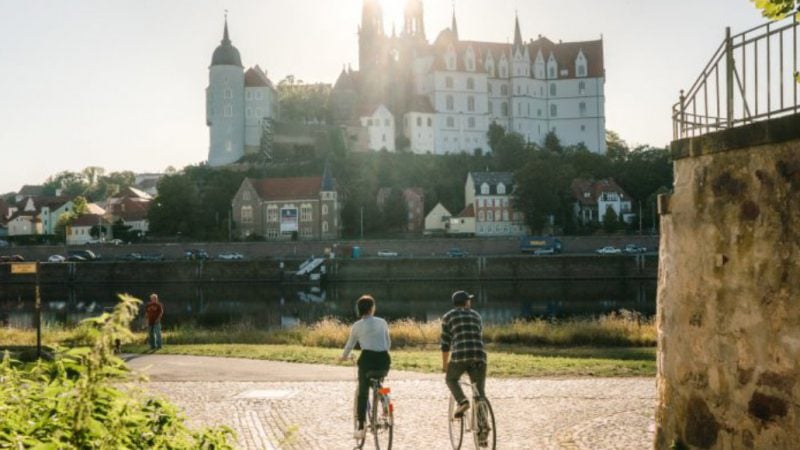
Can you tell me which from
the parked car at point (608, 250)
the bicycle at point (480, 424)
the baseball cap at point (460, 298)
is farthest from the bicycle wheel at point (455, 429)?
the parked car at point (608, 250)

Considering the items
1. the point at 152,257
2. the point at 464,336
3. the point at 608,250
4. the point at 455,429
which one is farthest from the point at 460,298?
the point at 152,257

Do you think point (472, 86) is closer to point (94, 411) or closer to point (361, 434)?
point (361, 434)

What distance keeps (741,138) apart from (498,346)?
17.2m

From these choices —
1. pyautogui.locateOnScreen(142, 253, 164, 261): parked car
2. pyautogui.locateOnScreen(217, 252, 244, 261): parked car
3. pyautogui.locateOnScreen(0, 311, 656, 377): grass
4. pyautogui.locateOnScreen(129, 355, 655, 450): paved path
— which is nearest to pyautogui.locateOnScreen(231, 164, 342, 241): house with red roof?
pyautogui.locateOnScreen(217, 252, 244, 261): parked car

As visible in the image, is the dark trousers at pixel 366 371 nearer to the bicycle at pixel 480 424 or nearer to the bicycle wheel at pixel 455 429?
the bicycle wheel at pixel 455 429

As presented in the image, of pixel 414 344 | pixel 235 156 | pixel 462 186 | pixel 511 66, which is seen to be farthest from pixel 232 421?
pixel 511 66

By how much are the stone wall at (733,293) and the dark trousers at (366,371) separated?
3.21 metres

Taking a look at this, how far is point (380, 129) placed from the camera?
389ft

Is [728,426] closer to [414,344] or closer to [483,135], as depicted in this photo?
[414,344]

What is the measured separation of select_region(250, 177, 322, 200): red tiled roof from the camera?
97.7m

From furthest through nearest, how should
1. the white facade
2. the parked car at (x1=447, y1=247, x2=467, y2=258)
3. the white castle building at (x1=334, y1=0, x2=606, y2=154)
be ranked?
the white castle building at (x1=334, y1=0, x2=606, y2=154), the white facade, the parked car at (x1=447, y1=247, x2=467, y2=258)

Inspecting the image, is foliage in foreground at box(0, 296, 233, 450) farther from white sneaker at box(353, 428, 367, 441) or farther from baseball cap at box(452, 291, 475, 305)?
baseball cap at box(452, 291, 475, 305)

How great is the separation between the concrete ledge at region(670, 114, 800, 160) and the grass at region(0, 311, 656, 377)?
9329mm

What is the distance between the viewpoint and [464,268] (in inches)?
2832
